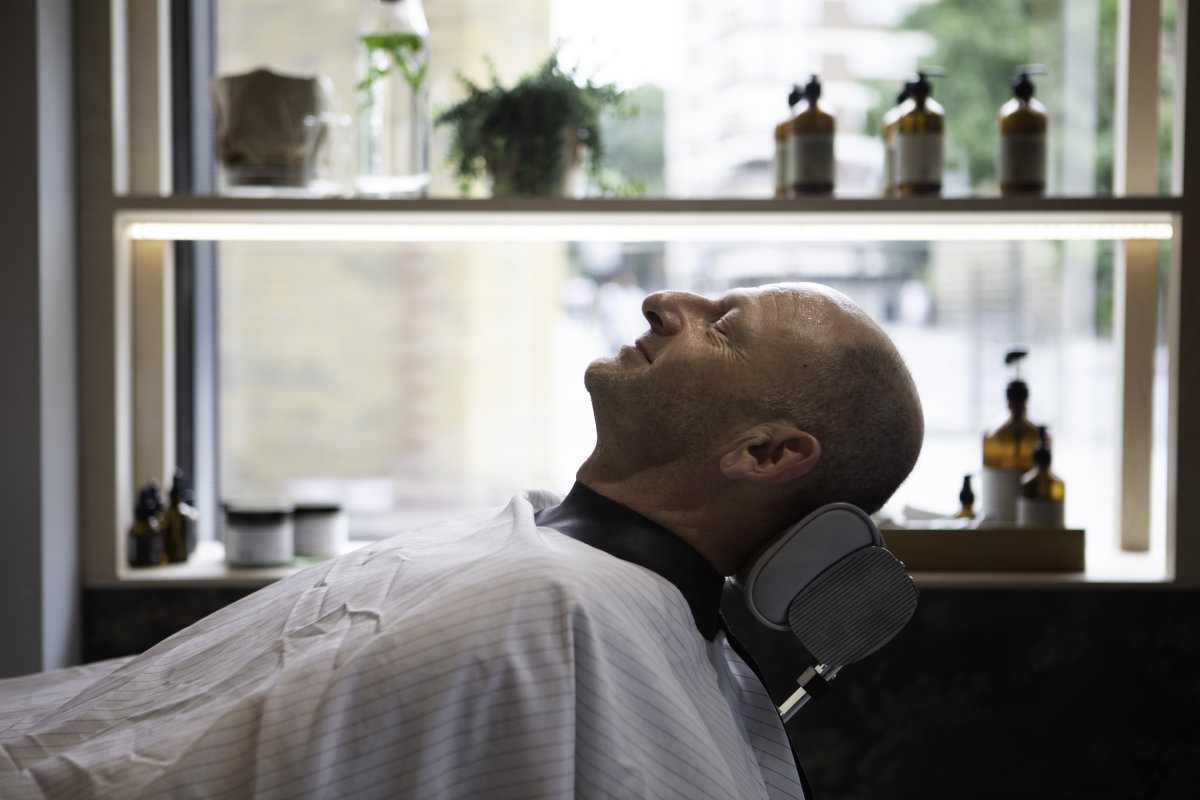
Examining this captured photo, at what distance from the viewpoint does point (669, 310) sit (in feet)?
4.09

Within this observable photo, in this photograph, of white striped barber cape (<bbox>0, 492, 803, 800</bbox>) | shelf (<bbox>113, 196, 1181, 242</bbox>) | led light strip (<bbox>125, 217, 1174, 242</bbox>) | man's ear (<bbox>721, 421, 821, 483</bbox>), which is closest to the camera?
white striped barber cape (<bbox>0, 492, 803, 800</bbox>)

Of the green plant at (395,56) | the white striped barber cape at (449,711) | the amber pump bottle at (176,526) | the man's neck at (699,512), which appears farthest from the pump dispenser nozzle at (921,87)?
the amber pump bottle at (176,526)

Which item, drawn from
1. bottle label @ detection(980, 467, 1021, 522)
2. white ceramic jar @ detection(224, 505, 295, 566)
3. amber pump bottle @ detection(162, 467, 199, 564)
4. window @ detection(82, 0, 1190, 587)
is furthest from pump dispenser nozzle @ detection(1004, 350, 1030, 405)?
amber pump bottle @ detection(162, 467, 199, 564)

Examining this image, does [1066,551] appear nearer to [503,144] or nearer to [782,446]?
[782,446]

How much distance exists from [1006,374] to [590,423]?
99 centimetres

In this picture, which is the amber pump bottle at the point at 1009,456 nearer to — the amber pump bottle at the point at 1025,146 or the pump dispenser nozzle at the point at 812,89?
the amber pump bottle at the point at 1025,146

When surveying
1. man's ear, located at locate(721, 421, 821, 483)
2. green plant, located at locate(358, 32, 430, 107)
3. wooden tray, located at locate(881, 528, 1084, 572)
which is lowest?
wooden tray, located at locate(881, 528, 1084, 572)

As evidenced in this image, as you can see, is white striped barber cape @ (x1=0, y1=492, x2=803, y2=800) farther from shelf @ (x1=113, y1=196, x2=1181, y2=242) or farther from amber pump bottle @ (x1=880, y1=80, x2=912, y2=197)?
amber pump bottle @ (x1=880, y1=80, x2=912, y2=197)

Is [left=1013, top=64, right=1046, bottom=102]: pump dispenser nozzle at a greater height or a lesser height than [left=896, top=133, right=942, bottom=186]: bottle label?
greater

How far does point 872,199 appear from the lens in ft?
5.80

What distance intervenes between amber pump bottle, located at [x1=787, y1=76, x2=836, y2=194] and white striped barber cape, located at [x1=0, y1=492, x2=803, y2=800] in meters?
0.97

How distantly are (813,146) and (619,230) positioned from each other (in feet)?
1.25

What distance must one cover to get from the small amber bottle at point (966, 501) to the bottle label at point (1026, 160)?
54 centimetres

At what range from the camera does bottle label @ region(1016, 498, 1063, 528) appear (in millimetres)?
1823
